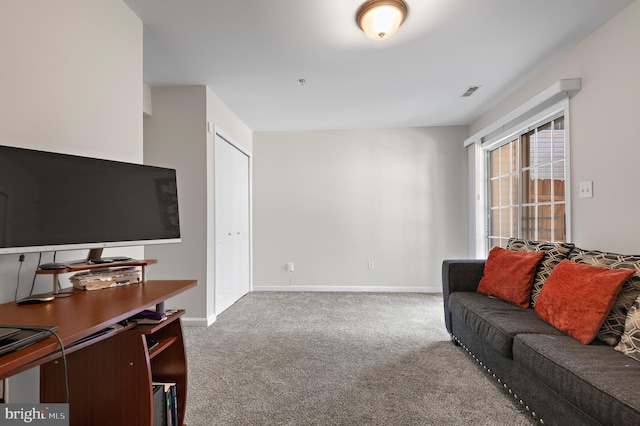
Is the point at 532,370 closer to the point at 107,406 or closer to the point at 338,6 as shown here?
the point at 107,406

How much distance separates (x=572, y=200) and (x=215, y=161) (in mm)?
3356

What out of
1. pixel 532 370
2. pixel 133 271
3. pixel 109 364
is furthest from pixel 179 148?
pixel 532 370

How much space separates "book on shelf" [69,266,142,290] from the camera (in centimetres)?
141

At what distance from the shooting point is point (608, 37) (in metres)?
2.11

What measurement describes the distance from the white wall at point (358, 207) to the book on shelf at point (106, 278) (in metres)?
3.10

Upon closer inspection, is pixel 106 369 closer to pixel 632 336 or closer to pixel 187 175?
pixel 187 175

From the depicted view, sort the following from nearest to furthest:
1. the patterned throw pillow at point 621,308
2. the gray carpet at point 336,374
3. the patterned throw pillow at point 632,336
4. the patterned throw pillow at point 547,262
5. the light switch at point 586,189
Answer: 1. the patterned throw pillow at point 632,336
2. the patterned throw pillow at point 621,308
3. the gray carpet at point 336,374
4. the patterned throw pillow at point 547,262
5. the light switch at point 586,189

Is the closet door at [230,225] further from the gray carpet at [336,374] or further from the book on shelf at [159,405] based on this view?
the book on shelf at [159,405]

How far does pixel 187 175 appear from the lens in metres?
Result: 3.14

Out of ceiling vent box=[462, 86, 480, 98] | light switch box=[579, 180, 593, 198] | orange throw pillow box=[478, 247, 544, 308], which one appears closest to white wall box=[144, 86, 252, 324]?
orange throw pillow box=[478, 247, 544, 308]

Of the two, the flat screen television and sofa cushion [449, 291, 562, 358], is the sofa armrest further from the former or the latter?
the flat screen television

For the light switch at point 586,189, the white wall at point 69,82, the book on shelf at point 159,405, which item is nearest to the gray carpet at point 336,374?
the book on shelf at point 159,405

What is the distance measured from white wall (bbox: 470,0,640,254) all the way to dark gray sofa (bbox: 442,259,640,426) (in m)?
0.82

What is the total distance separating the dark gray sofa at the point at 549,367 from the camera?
113 cm
